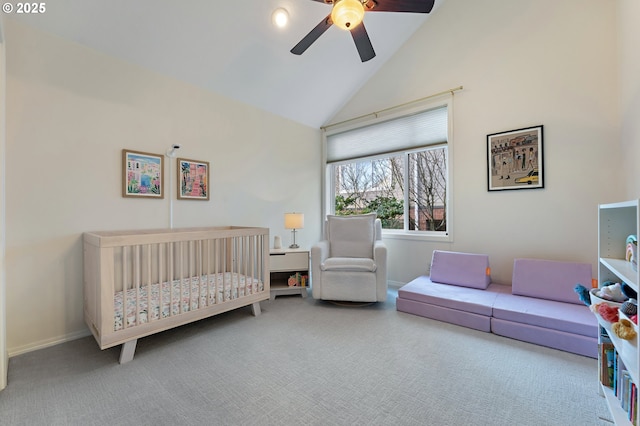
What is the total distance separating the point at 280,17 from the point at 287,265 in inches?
107

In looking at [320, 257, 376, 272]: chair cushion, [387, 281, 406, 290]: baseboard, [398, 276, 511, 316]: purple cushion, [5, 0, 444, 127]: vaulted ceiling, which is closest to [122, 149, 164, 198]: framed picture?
[5, 0, 444, 127]: vaulted ceiling

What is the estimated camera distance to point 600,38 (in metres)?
2.42

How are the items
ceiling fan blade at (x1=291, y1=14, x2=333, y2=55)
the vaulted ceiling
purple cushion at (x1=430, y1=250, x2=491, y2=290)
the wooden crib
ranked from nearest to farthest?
the wooden crib, ceiling fan blade at (x1=291, y1=14, x2=333, y2=55), the vaulted ceiling, purple cushion at (x1=430, y1=250, x2=491, y2=290)

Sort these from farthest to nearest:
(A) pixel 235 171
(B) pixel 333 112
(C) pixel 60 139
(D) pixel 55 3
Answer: (B) pixel 333 112 < (A) pixel 235 171 < (C) pixel 60 139 < (D) pixel 55 3

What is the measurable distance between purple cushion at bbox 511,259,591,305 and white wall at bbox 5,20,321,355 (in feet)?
10.9

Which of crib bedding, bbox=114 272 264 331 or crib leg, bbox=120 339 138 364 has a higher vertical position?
crib bedding, bbox=114 272 264 331

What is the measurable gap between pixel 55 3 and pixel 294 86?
7.39 feet

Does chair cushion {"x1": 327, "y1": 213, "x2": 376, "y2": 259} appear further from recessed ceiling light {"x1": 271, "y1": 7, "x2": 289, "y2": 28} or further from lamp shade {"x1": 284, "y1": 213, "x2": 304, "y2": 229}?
recessed ceiling light {"x1": 271, "y1": 7, "x2": 289, "y2": 28}

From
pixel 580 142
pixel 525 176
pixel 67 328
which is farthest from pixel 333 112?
pixel 67 328

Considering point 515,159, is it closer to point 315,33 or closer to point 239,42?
point 315,33

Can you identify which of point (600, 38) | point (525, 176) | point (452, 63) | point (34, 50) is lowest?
point (525, 176)

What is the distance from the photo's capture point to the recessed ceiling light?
8.63 ft

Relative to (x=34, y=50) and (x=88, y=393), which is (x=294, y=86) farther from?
(x=88, y=393)

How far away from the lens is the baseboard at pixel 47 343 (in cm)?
199
